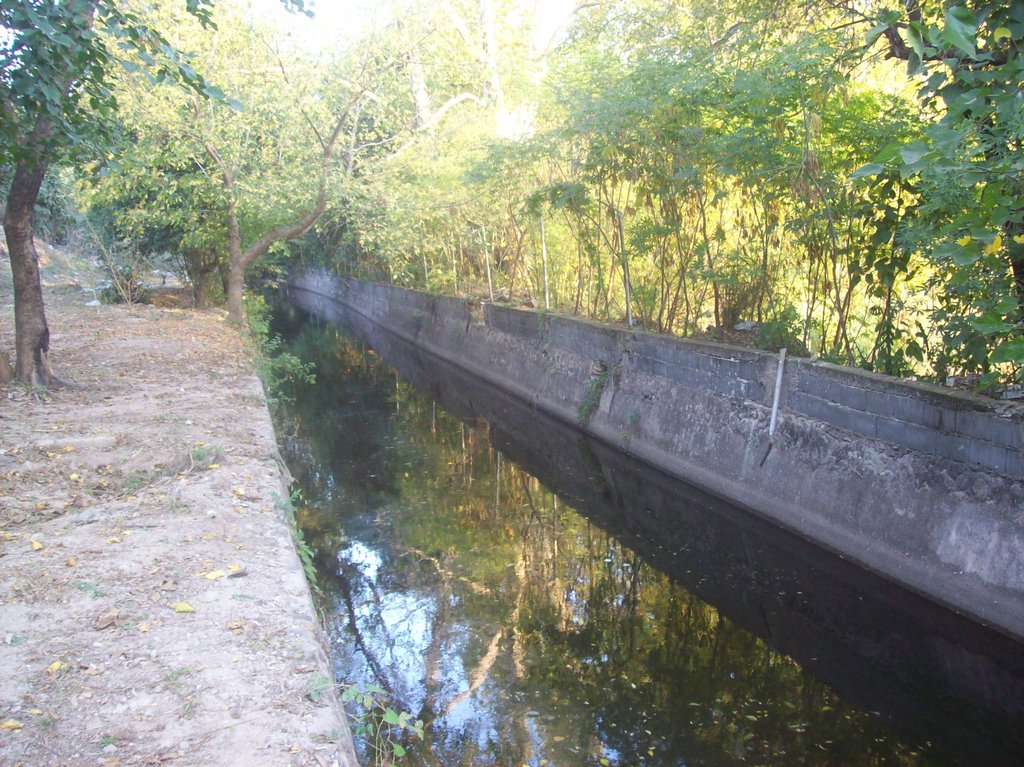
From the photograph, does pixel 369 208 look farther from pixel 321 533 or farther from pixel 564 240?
pixel 321 533

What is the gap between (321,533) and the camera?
901cm

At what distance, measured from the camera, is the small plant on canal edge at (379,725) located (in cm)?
395

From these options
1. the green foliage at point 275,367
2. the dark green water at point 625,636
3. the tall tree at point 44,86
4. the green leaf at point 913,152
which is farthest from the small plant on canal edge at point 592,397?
the green leaf at point 913,152

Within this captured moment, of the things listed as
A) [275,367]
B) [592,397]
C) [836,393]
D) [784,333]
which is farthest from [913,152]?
[275,367]

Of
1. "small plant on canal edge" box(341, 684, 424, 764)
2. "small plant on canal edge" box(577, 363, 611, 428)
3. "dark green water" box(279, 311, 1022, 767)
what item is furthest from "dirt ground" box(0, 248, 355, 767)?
"small plant on canal edge" box(577, 363, 611, 428)

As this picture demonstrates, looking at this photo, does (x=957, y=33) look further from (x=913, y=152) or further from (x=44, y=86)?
(x=44, y=86)

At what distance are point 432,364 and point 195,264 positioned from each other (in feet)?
21.2

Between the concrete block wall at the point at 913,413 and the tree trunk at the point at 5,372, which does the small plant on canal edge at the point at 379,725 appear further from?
the tree trunk at the point at 5,372

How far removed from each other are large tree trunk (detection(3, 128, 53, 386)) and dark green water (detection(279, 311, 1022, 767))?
346cm

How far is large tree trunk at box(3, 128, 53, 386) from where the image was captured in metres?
9.26

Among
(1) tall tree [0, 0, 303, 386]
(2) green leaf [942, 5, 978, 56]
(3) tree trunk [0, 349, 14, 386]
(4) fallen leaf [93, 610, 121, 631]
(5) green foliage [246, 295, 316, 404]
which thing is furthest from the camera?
(5) green foliage [246, 295, 316, 404]

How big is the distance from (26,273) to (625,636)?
7.73 metres

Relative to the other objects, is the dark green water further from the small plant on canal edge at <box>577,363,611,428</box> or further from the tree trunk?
the tree trunk

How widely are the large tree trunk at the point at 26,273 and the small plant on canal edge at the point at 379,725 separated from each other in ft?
21.5
